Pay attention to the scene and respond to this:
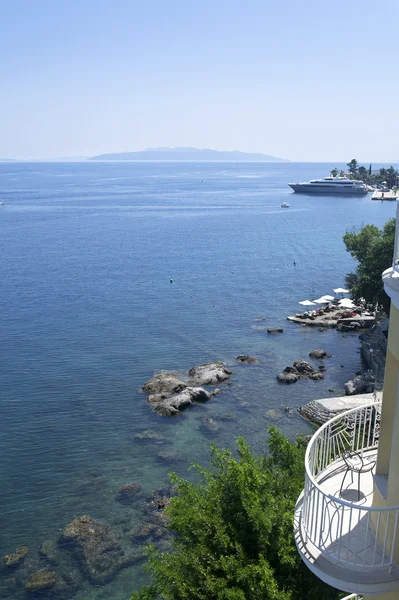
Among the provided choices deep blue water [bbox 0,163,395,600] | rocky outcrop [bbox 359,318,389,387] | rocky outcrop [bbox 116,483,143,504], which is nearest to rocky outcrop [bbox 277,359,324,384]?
deep blue water [bbox 0,163,395,600]

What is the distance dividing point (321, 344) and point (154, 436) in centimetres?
1944

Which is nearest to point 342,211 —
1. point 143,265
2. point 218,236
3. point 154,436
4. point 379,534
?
point 218,236

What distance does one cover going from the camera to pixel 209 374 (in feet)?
126

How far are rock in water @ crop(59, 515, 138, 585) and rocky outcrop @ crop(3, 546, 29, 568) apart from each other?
4.79 ft

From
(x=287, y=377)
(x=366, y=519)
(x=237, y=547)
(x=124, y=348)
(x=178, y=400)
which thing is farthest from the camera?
(x=124, y=348)

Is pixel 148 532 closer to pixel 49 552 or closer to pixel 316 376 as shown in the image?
pixel 49 552

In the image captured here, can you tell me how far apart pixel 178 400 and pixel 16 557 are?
14.3 metres

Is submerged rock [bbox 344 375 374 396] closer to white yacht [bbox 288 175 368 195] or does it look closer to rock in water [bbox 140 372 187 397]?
rock in water [bbox 140 372 187 397]

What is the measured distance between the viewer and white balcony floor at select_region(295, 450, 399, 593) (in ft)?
23.8

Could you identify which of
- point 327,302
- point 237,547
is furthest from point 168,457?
point 327,302

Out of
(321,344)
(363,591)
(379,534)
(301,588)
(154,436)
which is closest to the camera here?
(363,591)

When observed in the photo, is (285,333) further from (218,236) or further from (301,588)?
(218,236)

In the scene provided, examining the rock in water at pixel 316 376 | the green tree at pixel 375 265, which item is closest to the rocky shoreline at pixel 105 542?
the rock in water at pixel 316 376

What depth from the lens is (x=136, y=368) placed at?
40.2 metres
